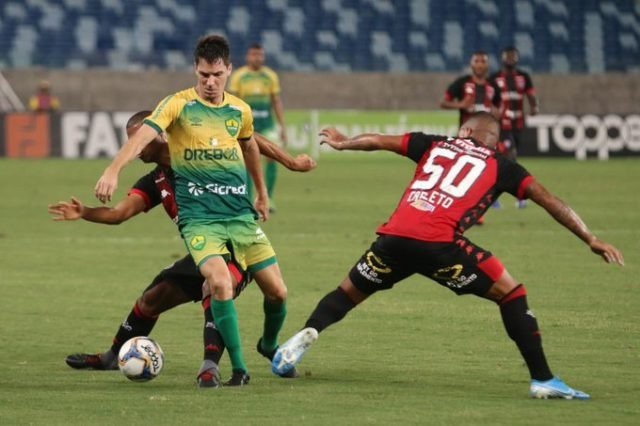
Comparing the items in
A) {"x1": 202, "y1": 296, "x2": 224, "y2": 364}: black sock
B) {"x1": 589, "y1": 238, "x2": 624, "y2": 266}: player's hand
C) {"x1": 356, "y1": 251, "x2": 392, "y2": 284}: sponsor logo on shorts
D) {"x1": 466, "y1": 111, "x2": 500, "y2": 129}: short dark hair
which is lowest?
{"x1": 202, "y1": 296, "x2": 224, "y2": 364}: black sock

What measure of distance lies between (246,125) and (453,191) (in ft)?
4.39

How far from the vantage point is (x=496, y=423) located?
274 inches

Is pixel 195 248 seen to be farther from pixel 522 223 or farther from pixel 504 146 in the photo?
pixel 504 146

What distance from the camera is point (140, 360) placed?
8.23 metres

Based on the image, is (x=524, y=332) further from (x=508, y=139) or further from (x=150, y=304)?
(x=508, y=139)

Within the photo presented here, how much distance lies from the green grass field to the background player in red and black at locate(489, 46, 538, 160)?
1.44 metres

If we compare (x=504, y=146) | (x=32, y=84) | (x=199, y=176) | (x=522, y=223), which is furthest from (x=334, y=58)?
(x=199, y=176)

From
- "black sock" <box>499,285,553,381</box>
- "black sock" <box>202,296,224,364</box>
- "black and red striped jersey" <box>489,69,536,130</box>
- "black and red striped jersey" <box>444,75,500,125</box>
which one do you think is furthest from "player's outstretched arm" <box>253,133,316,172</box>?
"black and red striped jersey" <box>489,69,536,130</box>

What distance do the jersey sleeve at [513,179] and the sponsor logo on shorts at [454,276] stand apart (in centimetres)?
52

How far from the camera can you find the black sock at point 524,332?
25.3ft

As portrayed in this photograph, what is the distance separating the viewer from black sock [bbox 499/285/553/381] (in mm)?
7699

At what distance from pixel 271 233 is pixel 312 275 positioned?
4.19 meters

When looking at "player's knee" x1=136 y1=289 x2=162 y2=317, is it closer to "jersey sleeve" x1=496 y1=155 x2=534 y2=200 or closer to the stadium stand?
"jersey sleeve" x1=496 y1=155 x2=534 y2=200

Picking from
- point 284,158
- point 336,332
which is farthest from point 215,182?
point 336,332
